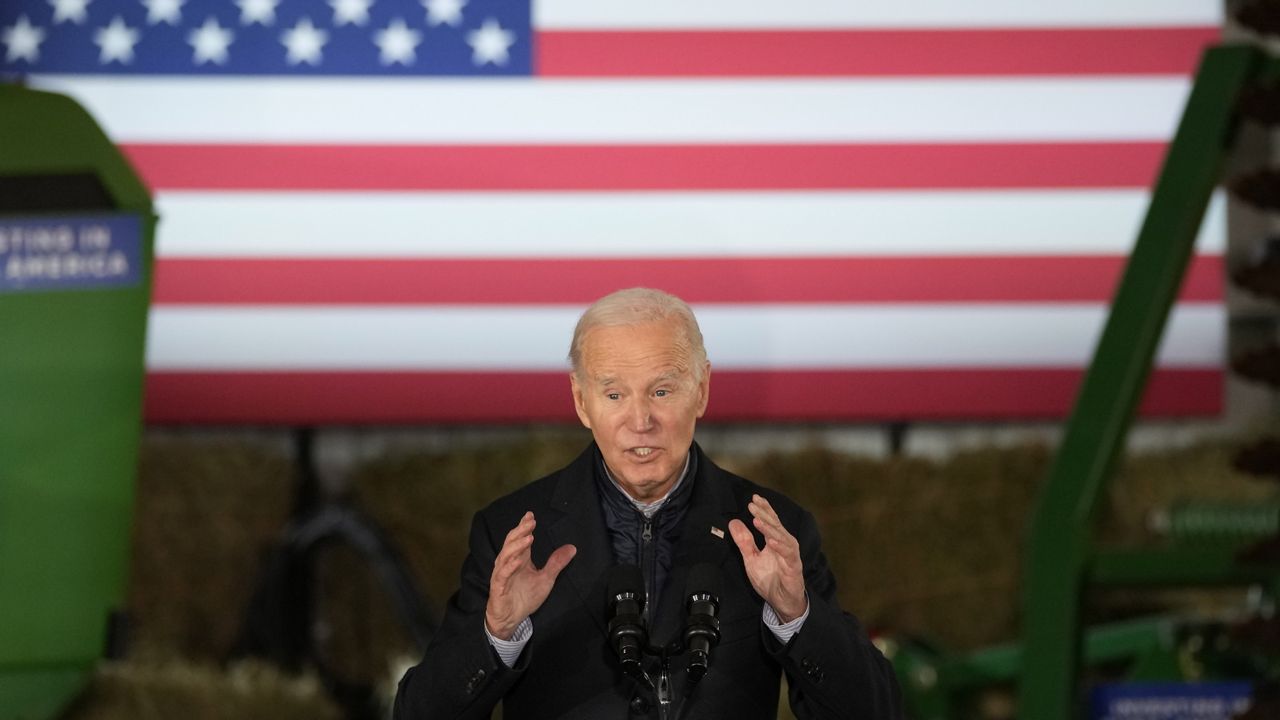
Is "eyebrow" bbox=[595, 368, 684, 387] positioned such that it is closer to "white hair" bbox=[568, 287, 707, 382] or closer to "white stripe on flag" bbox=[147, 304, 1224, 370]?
"white hair" bbox=[568, 287, 707, 382]

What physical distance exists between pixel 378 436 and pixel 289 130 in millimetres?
967

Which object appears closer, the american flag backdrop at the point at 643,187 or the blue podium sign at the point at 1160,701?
the blue podium sign at the point at 1160,701

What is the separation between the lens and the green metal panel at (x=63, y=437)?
2.73m

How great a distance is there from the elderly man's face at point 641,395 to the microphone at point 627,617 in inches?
3.3

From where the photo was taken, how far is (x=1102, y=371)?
2004 mm

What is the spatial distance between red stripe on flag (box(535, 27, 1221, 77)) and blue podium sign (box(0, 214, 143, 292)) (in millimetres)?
2281

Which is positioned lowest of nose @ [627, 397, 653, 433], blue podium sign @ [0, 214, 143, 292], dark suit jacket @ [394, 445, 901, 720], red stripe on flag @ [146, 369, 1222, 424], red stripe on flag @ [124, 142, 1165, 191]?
red stripe on flag @ [146, 369, 1222, 424]

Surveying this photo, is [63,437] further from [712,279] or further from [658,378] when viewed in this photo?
[712,279]

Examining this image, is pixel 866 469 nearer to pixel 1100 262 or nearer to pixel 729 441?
pixel 729 441

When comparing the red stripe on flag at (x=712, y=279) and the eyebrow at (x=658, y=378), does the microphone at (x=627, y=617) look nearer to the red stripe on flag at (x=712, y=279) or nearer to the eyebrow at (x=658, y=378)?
the eyebrow at (x=658, y=378)

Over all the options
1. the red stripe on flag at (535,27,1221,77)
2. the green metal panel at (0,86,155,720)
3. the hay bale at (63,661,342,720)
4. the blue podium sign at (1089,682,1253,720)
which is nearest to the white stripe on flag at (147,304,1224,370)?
the red stripe on flag at (535,27,1221,77)

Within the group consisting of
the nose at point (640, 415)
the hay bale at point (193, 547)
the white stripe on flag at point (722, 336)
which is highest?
the nose at point (640, 415)

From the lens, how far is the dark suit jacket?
3.95ft

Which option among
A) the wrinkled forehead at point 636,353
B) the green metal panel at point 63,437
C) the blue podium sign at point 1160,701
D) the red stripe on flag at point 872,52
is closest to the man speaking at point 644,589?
the wrinkled forehead at point 636,353
